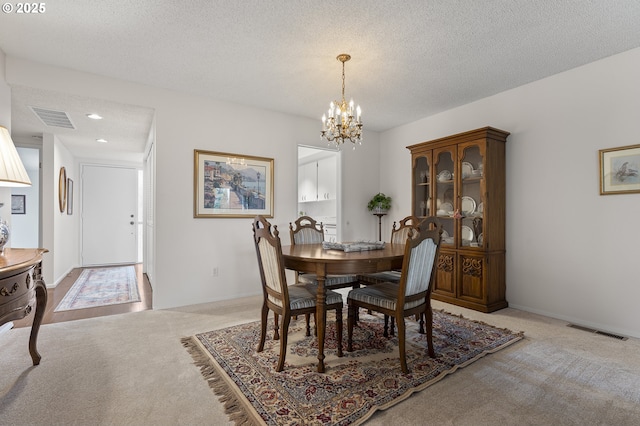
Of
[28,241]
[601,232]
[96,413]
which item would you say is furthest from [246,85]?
[28,241]

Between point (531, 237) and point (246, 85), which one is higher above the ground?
point (246, 85)

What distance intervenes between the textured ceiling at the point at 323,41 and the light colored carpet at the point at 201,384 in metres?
2.51

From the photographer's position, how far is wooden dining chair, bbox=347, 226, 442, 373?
208 centimetres

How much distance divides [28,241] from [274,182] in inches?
240

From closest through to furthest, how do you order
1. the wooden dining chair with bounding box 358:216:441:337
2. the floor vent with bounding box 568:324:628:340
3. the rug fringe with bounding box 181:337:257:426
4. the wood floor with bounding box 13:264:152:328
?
the rug fringe with bounding box 181:337:257:426
the wooden dining chair with bounding box 358:216:441:337
the floor vent with bounding box 568:324:628:340
the wood floor with bounding box 13:264:152:328

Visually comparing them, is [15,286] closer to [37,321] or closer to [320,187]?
[37,321]

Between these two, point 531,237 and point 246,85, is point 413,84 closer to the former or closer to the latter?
point 246,85

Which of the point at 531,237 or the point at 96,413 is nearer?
the point at 96,413

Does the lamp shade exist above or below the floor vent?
above

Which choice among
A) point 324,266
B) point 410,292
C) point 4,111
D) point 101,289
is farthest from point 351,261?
point 101,289

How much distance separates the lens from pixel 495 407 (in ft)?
5.70

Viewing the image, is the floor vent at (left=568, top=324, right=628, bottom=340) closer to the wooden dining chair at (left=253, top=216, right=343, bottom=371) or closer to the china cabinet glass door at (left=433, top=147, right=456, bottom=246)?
the china cabinet glass door at (left=433, top=147, right=456, bottom=246)

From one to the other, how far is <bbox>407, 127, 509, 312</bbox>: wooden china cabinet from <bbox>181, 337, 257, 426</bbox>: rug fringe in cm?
261

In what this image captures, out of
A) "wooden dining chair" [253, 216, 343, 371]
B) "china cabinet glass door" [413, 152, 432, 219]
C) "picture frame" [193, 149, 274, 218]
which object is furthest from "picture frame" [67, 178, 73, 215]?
"china cabinet glass door" [413, 152, 432, 219]
